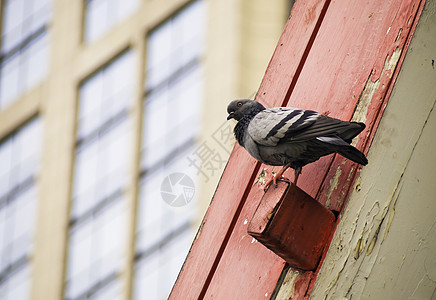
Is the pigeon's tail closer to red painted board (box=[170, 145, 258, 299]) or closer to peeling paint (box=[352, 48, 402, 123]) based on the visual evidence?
peeling paint (box=[352, 48, 402, 123])

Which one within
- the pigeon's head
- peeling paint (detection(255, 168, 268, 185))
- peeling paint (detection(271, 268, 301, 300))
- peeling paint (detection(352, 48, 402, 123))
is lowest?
peeling paint (detection(271, 268, 301, 300))

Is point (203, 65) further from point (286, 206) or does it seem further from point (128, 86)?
point (286, 206)

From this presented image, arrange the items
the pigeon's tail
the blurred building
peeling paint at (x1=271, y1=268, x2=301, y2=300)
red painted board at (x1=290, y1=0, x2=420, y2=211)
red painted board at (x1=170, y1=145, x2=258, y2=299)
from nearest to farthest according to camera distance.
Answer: the pigeon's tail → peeling paint at (x1=271, y1=268, x2=301, y2=300) → red painted board at (x1=290, y1=0, x2=420, y2=211) → red painted board at (x1=170, y1=145, x2=258, y2=299) → the blurred building

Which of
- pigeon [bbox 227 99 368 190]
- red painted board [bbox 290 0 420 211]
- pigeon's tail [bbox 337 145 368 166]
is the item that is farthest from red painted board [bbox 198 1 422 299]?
pigeon's tail [bbox 337 145 368 166]

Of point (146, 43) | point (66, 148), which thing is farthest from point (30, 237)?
point (146, 43)

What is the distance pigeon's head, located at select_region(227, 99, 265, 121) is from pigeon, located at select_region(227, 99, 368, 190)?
80mm

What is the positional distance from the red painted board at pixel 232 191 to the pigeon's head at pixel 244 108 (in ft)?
0.28

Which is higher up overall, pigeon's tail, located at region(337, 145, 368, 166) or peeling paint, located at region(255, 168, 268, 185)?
peeling paint, located at region(255, 168, 268, 185)

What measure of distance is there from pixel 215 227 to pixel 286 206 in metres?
0.63

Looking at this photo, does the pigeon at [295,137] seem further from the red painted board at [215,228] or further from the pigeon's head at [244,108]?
the red painted board at [215,228]

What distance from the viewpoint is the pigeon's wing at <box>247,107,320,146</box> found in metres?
2.76

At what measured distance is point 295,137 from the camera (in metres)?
2.77

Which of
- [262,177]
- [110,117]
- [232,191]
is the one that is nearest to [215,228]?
[232,191]

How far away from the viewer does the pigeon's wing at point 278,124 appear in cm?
276
